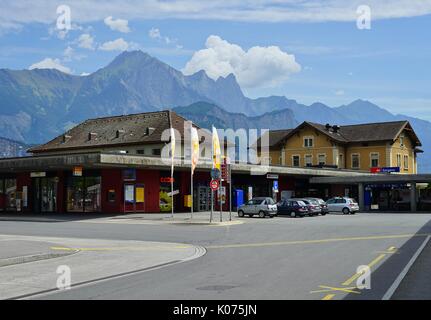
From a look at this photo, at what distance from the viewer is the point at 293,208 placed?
1748 inches

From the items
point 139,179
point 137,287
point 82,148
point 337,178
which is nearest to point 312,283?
point 137,287

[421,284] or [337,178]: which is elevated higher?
[337,178]

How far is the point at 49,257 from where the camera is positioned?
16.8 m

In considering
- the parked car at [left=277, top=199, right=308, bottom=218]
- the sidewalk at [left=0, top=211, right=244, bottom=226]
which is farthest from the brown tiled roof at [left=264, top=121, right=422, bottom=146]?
the sidewalk at [left=0, top=211, right=244, bottom=226]

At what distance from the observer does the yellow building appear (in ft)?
260

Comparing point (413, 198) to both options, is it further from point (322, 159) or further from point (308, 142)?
point (308, 142)

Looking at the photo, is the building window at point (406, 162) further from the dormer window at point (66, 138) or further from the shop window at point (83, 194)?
the shop window at point (83, 194)

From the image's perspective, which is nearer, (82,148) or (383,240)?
(383,240)

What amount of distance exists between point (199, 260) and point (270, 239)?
7495mm

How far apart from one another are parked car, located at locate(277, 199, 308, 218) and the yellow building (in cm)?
3468

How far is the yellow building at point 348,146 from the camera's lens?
7931 centimetres

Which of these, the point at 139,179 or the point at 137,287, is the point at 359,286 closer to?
the point at 137,287

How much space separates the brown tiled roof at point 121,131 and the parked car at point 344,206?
79.3 ft

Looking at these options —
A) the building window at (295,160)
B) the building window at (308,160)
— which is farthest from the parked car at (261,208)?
the building window at (295,160)
